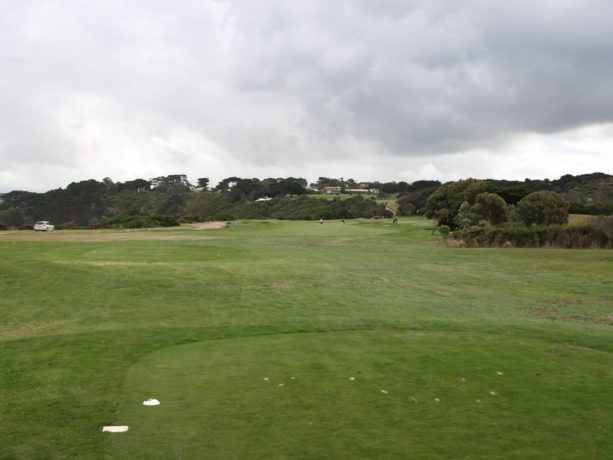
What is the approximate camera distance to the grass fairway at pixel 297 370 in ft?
19.5

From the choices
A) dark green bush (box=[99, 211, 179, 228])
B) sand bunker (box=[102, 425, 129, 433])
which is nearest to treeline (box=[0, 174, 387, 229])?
dark green bush (box=[99, 211, 179, 228])

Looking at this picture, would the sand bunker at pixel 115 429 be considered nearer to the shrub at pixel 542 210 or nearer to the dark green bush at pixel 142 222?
the shrub at pixel 542 210

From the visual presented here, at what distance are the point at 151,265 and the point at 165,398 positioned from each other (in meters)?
19.6

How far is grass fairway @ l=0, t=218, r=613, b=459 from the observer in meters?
A: 5.95

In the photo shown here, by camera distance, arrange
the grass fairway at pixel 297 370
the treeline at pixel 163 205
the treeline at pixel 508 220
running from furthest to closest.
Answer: the treeline at pixel 163 205 < the treeline at pixel 508 220 < the grass fairway at pixel 297 370

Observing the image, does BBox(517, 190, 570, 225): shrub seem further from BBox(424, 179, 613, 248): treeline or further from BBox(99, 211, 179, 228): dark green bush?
BBox(99, 211, 179, 228): dark green bush

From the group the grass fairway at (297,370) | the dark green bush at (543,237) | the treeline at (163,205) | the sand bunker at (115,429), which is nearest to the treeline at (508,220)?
the dark green bush at (543,237)

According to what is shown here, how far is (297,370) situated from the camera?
8.81 meters

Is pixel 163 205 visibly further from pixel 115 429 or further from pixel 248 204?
pixel 115 429

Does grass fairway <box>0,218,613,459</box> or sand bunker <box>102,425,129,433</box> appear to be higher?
sand bunker <box>102,425,129,433</box>

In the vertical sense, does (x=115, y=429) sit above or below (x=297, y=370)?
above

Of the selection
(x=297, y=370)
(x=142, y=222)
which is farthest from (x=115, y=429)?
(x=142, y=222)

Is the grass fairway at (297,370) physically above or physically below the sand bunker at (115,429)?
below

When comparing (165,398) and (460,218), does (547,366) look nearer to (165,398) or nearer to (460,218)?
(165,398)
